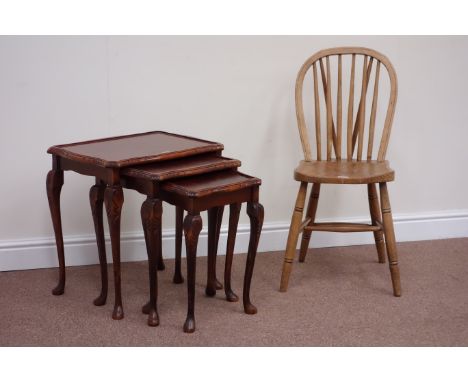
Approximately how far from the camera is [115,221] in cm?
285

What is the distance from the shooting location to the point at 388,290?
3.29 m

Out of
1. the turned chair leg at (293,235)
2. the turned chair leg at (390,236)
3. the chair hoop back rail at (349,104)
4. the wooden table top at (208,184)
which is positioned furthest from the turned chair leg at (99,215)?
the turned chair leg at (390,236)

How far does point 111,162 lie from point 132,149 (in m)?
0.23

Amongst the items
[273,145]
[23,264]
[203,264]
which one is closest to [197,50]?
[273,145]

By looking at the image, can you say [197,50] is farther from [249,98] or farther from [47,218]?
[47,218]

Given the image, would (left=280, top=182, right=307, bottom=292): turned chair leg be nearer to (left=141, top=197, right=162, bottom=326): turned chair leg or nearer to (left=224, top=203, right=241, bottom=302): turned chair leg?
(left=224, top=203, right=241, bottom=302): turned chair leg

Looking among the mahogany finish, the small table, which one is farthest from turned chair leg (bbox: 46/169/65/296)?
the mahogany finish

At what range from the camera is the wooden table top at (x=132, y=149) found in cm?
282

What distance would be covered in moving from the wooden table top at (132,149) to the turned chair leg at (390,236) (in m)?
0.73

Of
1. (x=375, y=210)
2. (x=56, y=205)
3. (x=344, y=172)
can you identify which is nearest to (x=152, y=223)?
(x=56, y=205)

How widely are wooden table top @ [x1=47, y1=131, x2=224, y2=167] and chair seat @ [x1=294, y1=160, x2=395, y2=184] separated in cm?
41

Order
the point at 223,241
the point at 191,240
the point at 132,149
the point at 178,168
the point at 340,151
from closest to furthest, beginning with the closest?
the point at 191,240 → the point at 178,168 → the point at 132,149 → the point at 340,151 → the point at 223,241

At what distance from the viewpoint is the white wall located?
11.2ft

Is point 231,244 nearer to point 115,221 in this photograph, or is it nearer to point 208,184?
point 208,184
